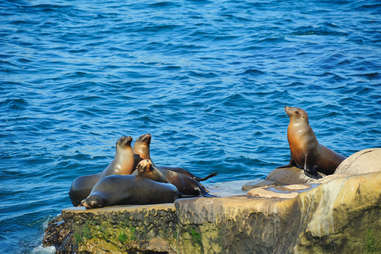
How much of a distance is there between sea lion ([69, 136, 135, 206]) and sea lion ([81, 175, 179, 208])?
649 millimetres

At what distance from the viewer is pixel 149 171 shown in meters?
5.95

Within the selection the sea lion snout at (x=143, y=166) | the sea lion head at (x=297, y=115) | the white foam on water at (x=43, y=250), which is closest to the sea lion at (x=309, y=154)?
the sea lion head at (x=297, y=115)

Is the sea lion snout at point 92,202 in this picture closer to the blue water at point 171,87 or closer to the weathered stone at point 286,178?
the blue water at point 171,87

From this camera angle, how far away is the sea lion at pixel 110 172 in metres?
6.22

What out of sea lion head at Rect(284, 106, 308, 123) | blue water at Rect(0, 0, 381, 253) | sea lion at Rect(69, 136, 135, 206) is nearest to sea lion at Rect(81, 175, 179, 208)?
sea lion at Rect(69, 136, 135, 206)

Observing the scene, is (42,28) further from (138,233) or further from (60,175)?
(138,233)

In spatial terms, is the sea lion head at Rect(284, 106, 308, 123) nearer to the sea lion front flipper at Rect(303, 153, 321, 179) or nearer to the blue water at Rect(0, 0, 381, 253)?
the sea lion front flipper at Rect(303, 153, 321, 179)

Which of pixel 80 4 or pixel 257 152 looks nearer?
pixel 257 152

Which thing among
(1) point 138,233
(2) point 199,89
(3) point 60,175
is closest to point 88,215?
(1) point 138,233

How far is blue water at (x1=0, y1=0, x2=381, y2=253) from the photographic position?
9.54 meters

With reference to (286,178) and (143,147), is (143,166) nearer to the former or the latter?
(143,147)

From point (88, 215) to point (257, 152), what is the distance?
5.05 m

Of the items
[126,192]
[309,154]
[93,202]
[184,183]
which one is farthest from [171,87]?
[93,202]

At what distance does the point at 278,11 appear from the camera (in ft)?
65.0
